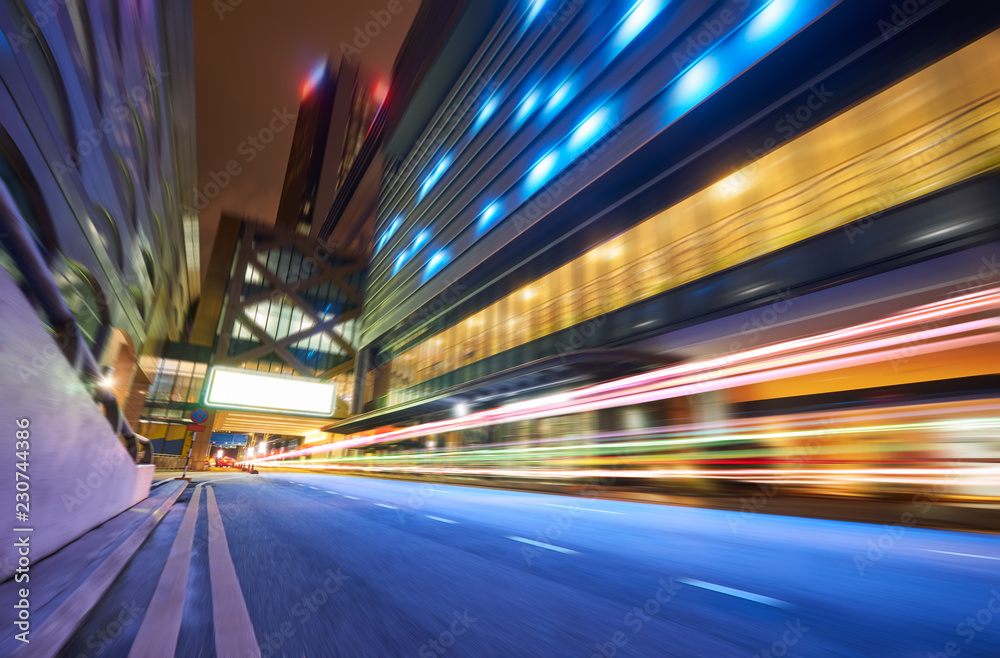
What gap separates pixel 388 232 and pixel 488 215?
26377 mm

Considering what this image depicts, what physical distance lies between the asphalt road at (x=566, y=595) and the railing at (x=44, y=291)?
5.04ft

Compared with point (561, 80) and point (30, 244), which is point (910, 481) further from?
point (561, 80)

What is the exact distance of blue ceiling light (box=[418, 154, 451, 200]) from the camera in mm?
38125

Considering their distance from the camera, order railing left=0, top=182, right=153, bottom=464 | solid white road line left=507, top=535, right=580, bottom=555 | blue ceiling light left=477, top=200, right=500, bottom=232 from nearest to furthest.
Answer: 1. railing left=0, top=182, right=153, bottom=464
2. solid white road line left=507, top=535, right=580, bottom=555
3. blue ceiling light left=477, top=200, right=500, bottom=232

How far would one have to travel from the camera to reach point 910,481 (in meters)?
7.15

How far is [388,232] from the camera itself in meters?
49.8

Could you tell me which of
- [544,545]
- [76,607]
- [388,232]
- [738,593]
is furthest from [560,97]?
[388,232]

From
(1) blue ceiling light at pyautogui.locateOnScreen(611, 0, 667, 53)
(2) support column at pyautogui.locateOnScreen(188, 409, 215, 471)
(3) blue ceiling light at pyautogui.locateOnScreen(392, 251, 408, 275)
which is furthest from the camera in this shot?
(3) blue ceiling light at pyautogui.locateOnScreen(392, 251, 408, 275)

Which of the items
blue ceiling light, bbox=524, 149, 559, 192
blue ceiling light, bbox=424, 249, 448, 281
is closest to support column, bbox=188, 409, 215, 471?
blue ceiling light, bbox=424, 249, 448, 281

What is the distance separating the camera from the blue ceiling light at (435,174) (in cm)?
3812

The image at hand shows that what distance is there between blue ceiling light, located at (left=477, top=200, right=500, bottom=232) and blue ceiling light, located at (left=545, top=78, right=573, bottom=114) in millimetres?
6032

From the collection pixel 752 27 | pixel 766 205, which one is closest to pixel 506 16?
pixel 752 27

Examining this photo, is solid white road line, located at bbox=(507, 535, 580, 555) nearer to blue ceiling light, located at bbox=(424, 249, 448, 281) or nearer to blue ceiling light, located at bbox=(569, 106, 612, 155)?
blue ceiling light, located at bbox=(569, 106, 612, 155)

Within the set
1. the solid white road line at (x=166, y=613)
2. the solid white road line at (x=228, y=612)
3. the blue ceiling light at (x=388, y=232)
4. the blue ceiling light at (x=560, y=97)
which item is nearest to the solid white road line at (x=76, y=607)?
the solid white road line at (x=166, y=613)
